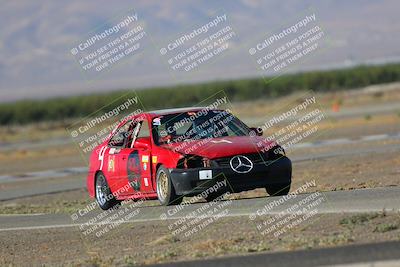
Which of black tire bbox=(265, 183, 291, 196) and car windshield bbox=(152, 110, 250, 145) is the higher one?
car windshield bbox=(152, 110, 250, 145)

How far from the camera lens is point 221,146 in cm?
1458

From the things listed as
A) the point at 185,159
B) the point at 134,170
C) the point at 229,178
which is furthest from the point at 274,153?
the point at 134,170

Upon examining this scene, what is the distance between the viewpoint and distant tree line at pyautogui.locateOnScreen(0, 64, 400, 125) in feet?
305

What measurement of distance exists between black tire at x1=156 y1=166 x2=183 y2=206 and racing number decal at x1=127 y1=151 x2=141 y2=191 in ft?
2.10

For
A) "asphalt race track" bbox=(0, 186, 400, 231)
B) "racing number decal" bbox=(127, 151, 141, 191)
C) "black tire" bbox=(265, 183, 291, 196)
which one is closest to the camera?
"asphalt race track" bbox=(0, 186, 400, 231)

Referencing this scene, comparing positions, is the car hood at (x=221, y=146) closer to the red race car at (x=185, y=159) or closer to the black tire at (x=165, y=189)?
the red race car at (x=185, y=159)

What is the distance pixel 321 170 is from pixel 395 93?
2232 inches

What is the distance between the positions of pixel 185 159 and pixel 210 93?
83.7 metres

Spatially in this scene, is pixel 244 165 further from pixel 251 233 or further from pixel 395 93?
pixel 395 93

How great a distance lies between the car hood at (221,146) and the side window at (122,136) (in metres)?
1.34

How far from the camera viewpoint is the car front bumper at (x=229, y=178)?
1423cm

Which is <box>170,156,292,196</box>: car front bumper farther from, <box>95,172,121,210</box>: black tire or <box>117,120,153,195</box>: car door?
<box>95,172,121,210</box>: black tire

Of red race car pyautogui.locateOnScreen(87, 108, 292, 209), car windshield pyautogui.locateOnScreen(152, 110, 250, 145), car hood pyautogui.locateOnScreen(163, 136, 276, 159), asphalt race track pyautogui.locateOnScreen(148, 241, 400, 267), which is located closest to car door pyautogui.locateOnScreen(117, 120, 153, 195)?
red race car pyautogui.locateOnScreen(87, 108, 292, 209)

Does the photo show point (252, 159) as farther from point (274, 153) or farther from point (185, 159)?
point (185, 159)
